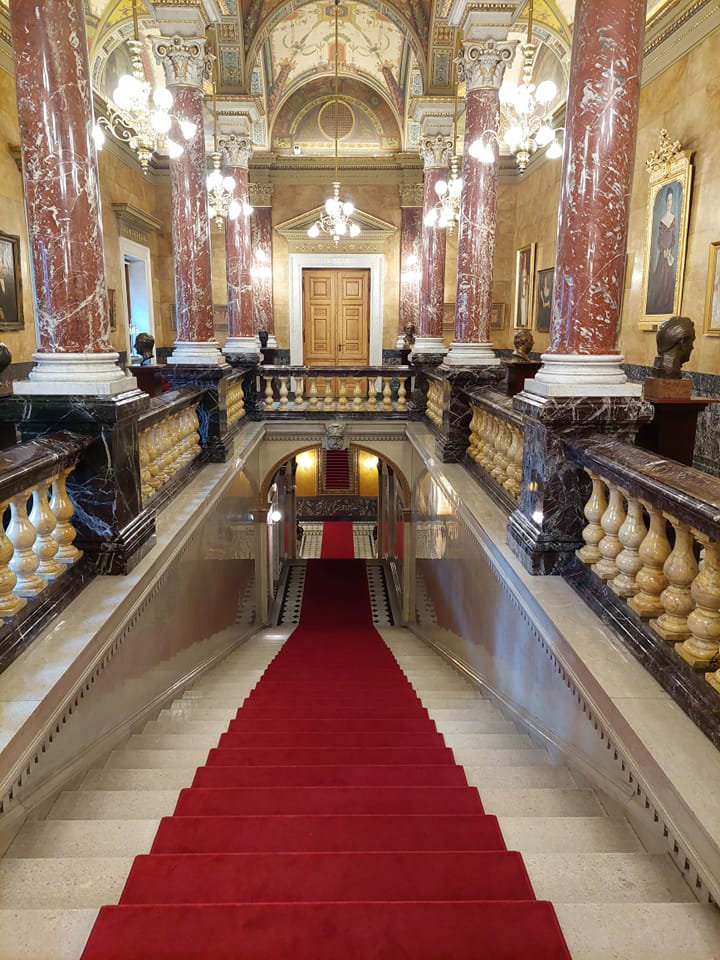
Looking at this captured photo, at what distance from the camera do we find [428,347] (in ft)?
34.1

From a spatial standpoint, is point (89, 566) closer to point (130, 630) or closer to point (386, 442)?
point (130, 630)

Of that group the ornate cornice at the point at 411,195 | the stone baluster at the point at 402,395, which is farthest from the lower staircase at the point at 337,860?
the ornate cornice at the point at 411,195

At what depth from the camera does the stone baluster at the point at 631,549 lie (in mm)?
3090

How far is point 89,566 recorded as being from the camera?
385 cm

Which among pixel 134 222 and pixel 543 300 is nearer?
pixel 543 300

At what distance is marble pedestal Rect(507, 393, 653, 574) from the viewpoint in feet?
12.9

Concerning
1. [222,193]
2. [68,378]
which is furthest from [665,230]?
[68,378]

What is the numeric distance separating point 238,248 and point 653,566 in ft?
31.3

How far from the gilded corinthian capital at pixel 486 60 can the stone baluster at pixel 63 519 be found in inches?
235

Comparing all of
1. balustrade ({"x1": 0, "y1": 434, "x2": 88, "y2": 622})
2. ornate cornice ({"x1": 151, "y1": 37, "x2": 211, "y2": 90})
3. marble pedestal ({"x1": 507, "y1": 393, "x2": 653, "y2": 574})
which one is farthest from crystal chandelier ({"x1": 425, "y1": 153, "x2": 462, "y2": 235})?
balustrade ({"x1": 0, "y1": 434, "x2": 88, "y2": 622})

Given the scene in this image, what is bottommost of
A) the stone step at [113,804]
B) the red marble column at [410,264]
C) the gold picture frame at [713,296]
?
the stone step at [113,804]

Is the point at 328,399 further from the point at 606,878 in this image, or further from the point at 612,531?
the point at 606,878

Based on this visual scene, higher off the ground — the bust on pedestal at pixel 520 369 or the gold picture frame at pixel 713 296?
the gold picture frame at pixel 713 296

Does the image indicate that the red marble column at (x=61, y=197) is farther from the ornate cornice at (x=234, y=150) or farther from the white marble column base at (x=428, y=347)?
the ornate cornice at (x=234, y=150)
